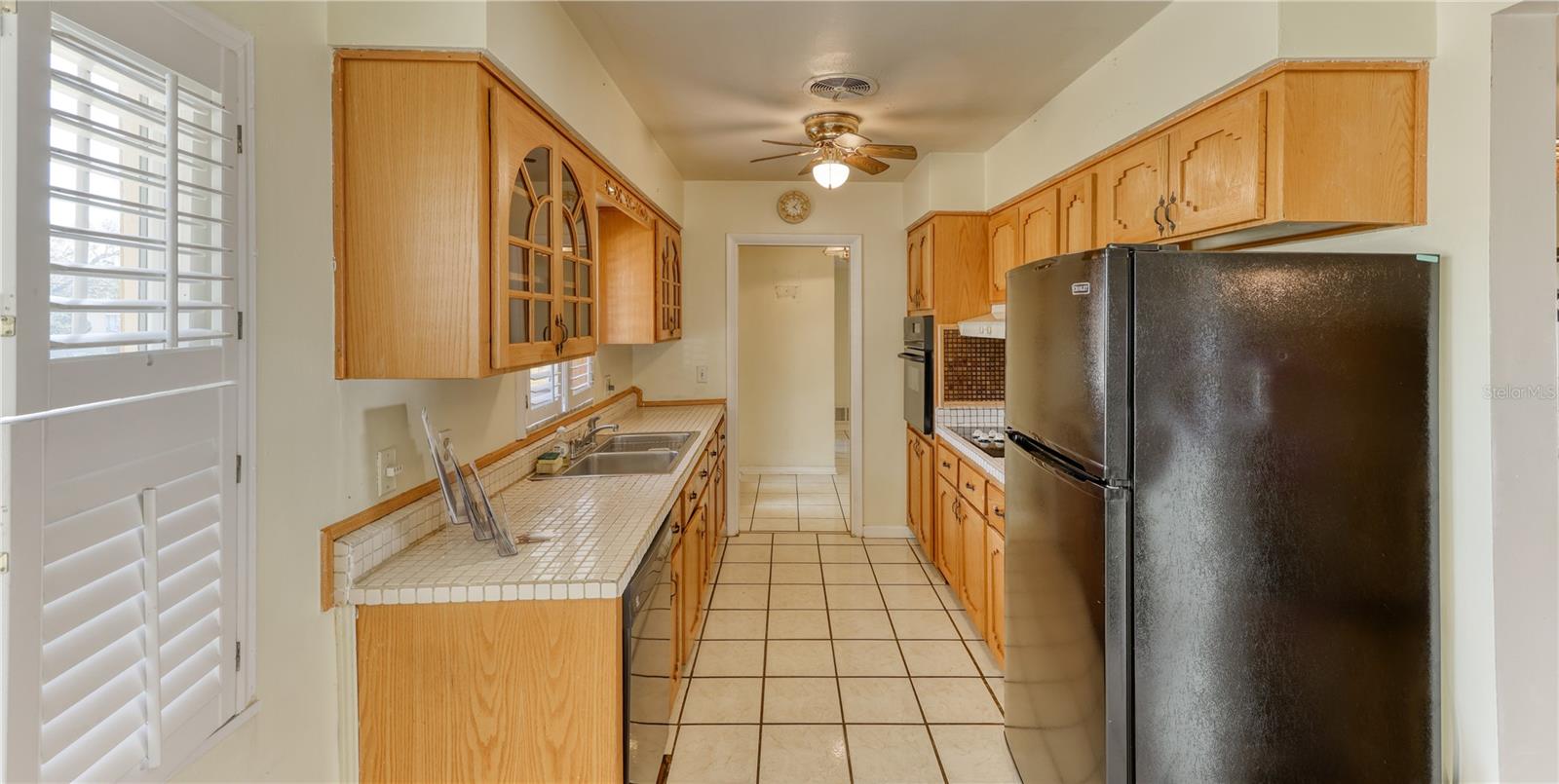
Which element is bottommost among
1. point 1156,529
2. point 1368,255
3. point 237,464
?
point 1156,529

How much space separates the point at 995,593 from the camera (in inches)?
118

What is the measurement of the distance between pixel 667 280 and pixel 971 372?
1943mm

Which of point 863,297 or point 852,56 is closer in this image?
point 852,56

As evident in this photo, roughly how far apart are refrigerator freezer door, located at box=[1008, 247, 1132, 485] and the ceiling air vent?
125 cm

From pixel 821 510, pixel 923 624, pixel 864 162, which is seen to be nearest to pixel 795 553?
pixel 821 510

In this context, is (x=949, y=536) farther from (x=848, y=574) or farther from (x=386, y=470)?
(x=386, y=470)

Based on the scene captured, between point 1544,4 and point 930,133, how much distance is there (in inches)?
99.7

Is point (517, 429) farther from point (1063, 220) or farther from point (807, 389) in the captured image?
point (807, 389)

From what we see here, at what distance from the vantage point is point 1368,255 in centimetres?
161

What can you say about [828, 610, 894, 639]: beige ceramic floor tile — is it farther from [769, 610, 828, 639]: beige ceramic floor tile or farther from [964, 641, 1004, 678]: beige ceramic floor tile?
[964, 641, 1004, 678]: beige ceramic floor tile

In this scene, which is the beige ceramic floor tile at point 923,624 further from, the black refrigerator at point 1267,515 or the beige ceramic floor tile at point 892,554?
the black refrigerator at point 1267,515

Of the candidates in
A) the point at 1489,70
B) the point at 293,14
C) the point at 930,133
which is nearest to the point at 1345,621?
the point at 1489,70

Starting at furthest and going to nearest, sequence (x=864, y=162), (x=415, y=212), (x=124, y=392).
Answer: (x=864, y=162) → (x=415, y=212) → (x=124, y=392)

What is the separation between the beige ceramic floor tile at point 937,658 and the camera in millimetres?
3037
